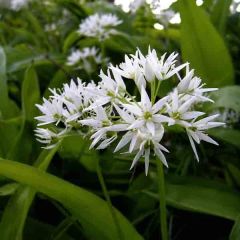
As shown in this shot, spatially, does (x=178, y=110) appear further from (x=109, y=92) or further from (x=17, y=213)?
(x=17, y=213)

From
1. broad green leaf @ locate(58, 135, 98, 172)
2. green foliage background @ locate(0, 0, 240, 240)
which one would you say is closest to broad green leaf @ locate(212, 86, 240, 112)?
green foliage background @ locate(0, 0, 240, 240)

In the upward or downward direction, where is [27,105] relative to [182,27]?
downward

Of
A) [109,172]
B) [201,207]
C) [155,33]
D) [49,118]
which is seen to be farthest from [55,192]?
[155,33]

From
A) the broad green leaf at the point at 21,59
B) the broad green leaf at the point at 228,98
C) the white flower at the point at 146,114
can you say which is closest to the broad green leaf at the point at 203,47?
the broad green leaf at the point at 228,98

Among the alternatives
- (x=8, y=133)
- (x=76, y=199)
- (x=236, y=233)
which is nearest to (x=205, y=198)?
(x=236, y=233)

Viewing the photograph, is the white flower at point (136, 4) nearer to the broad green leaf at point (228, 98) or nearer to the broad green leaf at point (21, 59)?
the broad green leaf at point (21, 59)

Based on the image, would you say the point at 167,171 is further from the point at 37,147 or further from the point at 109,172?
the point at 37,147
